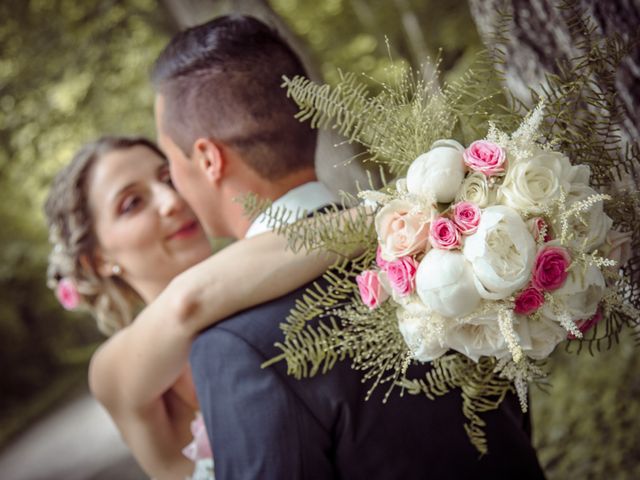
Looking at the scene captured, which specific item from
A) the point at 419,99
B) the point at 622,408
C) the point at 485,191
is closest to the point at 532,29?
the point at 419,99

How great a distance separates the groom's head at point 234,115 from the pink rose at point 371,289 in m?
0.44

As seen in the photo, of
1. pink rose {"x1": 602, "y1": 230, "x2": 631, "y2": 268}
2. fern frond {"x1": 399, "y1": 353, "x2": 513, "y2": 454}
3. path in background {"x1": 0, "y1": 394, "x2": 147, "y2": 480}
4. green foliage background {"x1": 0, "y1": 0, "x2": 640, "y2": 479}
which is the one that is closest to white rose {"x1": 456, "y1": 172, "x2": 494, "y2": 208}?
pink rose {"x1": 602, "y1": 230, "x2": 631, "y2": 268}

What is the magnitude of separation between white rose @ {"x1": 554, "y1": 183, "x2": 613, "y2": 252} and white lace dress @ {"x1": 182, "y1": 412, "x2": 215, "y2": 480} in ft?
4.07

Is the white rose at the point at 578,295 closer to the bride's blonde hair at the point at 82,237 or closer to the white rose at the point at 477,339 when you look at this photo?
the white rose at the point at 477,339

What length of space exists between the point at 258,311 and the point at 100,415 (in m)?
4.33

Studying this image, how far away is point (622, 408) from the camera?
4.19 m

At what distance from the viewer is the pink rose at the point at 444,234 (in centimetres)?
105

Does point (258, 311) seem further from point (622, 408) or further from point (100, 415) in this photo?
point (100, 415)

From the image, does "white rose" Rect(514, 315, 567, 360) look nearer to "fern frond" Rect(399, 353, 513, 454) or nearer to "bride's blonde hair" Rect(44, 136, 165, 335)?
"fern frond" Rect(399, 353, 513, 454)

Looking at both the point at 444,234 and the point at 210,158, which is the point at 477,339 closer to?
the point at 444,234

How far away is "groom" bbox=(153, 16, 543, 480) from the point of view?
1.30m

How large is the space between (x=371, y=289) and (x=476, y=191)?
9.4 inches

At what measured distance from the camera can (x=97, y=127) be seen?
4980 millimetres

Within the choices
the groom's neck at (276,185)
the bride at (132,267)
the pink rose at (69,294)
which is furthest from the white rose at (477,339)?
the pink rose at (69,294)
